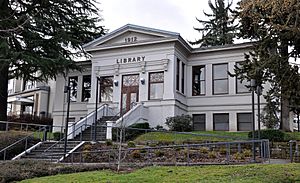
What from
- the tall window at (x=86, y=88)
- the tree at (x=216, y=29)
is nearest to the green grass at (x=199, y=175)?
the tall window at (x=86, y=88)

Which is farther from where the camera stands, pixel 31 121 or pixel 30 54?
pixel 31 121

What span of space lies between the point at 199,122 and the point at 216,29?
86.8 feet

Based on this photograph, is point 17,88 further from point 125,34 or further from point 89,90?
point 125,34

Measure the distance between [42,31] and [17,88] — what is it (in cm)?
2329

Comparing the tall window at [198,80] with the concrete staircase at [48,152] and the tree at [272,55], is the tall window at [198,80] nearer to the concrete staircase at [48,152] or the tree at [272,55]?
the tree at [272,55]

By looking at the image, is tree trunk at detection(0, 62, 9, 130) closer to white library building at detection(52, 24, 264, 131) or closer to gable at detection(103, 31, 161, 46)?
white library building at detection(52, 24, 264, 131)

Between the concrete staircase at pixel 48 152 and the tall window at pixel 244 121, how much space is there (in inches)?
528

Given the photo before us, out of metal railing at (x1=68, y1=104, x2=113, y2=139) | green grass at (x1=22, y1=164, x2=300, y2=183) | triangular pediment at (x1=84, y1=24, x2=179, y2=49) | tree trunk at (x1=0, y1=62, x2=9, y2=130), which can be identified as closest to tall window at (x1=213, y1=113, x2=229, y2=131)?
triangular pediment at (x1=84, y1=24, x2=179, y2=49)

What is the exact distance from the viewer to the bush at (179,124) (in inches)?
1036

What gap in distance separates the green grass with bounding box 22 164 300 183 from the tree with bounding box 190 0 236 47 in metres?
39.4

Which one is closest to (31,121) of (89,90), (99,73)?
(89,90)

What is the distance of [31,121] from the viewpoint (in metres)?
34.2

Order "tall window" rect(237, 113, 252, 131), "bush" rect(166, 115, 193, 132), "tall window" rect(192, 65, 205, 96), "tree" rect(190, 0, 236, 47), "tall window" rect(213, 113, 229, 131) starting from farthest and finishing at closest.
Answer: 1. "tree" rect(190, 0, 236, 47)
2. "tall window" rect(192, 65, 205, 96)
3. "tall window" rect(213, 113, 229, 131)
4. "tall window" rect(237, 113, 252, 131)
5. "bush" rect(166, 115, 193, 132)

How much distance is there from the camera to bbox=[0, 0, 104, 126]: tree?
84.0 ft
